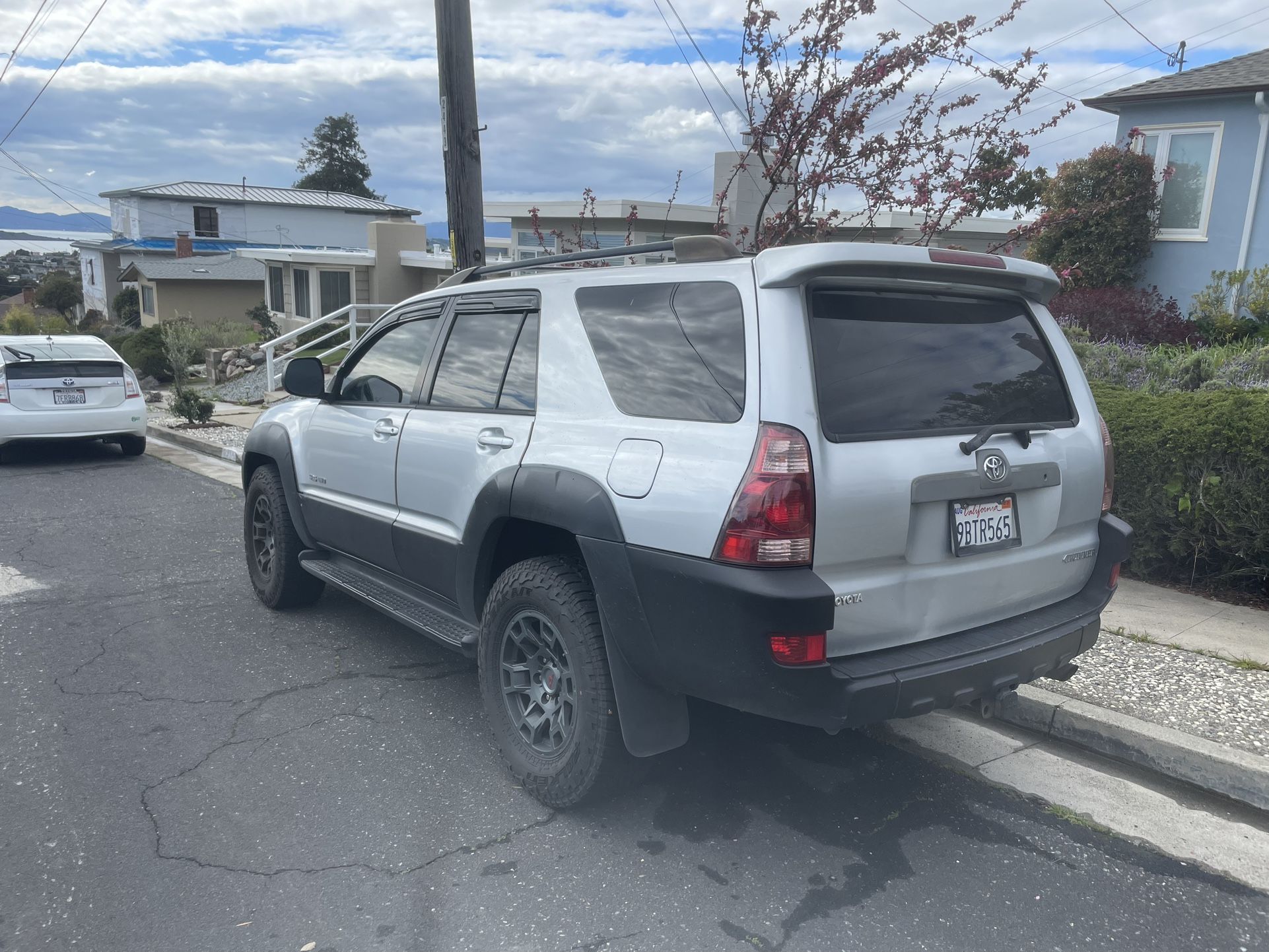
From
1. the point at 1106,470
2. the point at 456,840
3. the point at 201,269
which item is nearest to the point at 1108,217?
the point at 1106,470

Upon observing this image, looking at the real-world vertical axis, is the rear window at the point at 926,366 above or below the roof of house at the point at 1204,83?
below

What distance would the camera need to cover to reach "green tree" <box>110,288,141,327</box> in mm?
45969

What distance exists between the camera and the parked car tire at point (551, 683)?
10.7 ft

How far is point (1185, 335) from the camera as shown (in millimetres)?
13094

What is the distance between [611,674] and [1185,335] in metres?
12.8

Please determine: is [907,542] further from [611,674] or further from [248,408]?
[248,408]

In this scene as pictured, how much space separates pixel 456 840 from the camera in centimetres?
334

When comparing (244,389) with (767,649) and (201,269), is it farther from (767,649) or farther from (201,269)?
(201,269)

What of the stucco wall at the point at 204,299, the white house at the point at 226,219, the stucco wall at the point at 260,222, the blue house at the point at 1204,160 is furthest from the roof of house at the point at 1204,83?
the stucco wall at the point at 260,222

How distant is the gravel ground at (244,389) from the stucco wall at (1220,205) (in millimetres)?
15483

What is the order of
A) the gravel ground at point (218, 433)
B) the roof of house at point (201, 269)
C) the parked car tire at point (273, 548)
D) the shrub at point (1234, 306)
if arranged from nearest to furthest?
the parked car tire at point (273, 548), the gravel ground at point (218, 433), the shrub at point (1234, 306), the roof of house at point (201, 269)

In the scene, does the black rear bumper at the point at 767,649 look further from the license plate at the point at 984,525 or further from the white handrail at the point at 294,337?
the white handrail at the point at 294,337

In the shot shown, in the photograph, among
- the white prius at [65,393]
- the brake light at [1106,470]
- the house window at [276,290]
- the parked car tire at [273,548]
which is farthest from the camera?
the house window at [276,290]

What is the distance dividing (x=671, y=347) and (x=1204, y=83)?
50.2 feet
